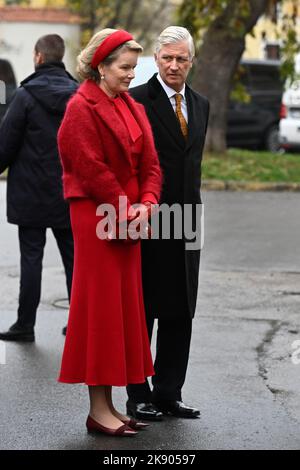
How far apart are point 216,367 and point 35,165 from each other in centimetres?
191

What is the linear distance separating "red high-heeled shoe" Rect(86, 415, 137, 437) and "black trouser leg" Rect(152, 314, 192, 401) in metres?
0.46

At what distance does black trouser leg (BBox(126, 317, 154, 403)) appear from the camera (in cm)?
662

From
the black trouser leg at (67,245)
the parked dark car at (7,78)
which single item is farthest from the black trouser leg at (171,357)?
the parked dark car at (7,78)

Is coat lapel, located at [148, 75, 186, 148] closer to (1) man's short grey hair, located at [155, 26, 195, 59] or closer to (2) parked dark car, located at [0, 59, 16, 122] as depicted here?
(1) man's short grey hair, located at [155, 26, 195, 59]

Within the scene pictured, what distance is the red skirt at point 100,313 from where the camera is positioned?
617cm

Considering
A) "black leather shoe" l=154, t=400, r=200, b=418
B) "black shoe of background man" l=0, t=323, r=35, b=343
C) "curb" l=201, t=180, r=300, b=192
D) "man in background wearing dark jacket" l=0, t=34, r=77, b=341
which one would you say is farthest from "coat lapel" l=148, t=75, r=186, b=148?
"curb" l=201, t=180, r=300, b=192

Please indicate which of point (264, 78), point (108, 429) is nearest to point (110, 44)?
point (108, 429)

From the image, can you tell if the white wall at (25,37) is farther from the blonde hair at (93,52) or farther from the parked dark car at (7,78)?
the blonde hair at (93,52)

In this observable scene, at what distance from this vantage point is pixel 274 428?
6.43 m

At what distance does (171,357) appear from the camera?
675 cm

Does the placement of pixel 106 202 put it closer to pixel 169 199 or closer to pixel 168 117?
pixel 169 199

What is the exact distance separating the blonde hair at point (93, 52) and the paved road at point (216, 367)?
68.0 inches
